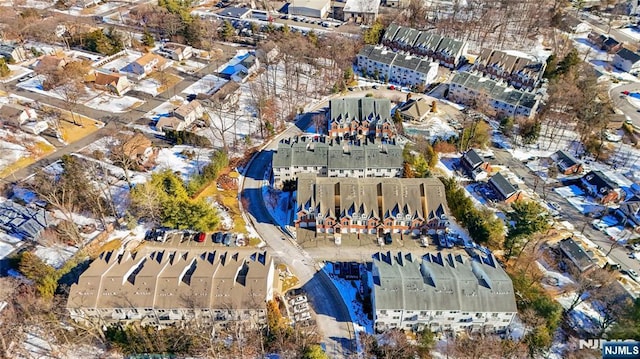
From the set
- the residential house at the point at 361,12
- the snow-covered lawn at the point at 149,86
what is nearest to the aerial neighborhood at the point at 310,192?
the snow-covered lawn at the point at 149,86

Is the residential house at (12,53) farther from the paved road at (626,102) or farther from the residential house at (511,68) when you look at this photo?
the paved road at (626,102)

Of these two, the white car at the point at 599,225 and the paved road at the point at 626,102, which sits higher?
the paved road at the point at 626,102

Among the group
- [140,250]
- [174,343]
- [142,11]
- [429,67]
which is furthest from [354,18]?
[174,343]

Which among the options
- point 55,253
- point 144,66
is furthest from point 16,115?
point 55,253

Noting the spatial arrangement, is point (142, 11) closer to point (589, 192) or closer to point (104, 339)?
point (104, 339)

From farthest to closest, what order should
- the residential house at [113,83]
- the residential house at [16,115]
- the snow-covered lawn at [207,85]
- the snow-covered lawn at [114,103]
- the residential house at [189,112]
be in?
the snow-covered lawn at [207,85] < the residential house at [113,83] < the snow-covered lawn at [114,103] < the residential house at [189,112] < the residential house at [16,115]

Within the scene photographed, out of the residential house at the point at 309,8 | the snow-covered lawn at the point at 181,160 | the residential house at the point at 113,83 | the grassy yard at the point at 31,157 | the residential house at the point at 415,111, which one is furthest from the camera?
the residential house at the point at 309,8

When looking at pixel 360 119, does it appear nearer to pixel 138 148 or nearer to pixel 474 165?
pixel 474 165
